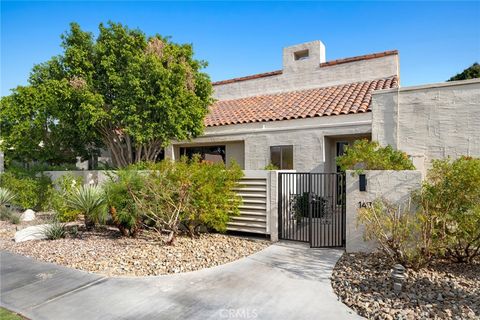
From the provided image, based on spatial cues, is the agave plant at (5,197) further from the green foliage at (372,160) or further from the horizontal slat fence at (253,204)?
the green foliage at (372,160)

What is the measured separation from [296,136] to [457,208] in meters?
7.28

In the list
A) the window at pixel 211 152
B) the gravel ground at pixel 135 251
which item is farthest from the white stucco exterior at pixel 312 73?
the gravel ground at pixel 135 251

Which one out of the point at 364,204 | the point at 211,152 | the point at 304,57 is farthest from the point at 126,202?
the point at 304,57

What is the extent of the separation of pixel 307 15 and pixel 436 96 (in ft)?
20.8

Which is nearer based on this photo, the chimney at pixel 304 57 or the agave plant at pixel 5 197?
the agave plant at pixel 5 197

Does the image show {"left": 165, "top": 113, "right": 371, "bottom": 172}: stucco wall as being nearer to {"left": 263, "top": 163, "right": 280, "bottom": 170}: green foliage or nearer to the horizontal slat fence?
{"left": 263, "top": 163, "right": 280, "bottom": 170}: green foliage

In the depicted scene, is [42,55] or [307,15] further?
[42,55]

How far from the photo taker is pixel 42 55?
44.7ft

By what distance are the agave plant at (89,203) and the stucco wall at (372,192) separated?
25.3ft

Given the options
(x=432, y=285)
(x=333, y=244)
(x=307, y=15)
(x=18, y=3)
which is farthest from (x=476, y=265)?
(x=18, y=3)

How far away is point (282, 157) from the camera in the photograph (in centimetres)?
1327

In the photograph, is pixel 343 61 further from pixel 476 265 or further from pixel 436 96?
pixel 476 265

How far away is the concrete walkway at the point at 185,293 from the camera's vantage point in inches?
182

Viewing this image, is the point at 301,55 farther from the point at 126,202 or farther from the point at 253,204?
the point at 126,202
